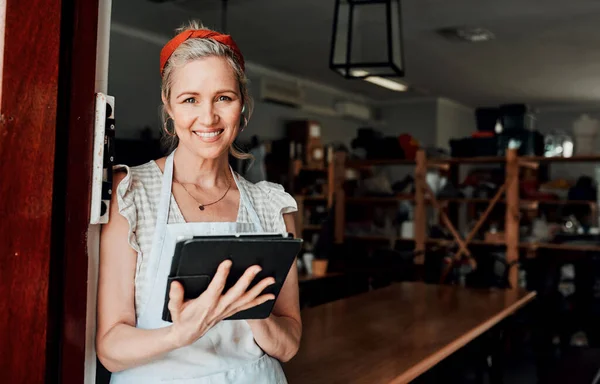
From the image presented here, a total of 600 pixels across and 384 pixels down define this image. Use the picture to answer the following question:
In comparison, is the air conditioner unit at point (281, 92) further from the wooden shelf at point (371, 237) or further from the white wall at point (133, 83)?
the wooden shelf at point (371, 237)

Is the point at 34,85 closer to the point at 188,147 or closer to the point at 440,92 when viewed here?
the point at 188,147

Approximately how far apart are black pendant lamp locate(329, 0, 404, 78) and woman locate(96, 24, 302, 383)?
7.85 feet

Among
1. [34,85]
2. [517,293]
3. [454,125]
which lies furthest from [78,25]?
[454,125]

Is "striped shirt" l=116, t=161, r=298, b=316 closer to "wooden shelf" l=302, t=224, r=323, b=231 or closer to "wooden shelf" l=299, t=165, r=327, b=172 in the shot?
"wooden shelf" l=302, t=224, r=323, b=231

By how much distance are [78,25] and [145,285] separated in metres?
0.45

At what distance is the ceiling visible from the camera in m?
5.66

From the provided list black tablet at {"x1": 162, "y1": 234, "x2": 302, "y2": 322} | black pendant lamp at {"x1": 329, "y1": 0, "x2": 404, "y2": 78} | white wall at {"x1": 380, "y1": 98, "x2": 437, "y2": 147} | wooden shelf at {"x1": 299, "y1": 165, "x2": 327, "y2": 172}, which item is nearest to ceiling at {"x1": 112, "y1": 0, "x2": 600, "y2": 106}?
white wall at {"x1": 380, "y1": 98, "x2": 437, "y2": 147}

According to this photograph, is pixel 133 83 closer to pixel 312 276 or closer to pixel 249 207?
pixel 312 276

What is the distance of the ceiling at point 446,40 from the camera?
5.66m

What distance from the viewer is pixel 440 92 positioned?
10.1 m

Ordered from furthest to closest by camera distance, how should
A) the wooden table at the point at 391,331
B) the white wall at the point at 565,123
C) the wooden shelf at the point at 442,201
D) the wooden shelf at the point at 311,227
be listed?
the white wall at the point at 565,123, the wooden shelf at the point at 311,227, the wooden shelf at the point at 442,201, the wooden table at the point at 391,331

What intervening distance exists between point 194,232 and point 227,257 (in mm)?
214

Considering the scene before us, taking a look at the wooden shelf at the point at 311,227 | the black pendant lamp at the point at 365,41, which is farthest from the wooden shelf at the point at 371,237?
the black pendant lamp at the point at 365,41

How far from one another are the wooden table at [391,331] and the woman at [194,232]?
0.77 meters
